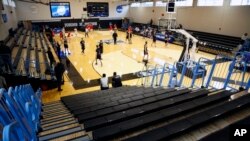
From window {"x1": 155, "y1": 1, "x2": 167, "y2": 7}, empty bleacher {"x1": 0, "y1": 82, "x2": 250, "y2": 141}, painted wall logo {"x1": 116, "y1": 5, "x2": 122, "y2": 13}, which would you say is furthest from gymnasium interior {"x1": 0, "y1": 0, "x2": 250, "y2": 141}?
painted wall logo {"x1": 116, "y1": 5, "x2": 122, "y2": 13}

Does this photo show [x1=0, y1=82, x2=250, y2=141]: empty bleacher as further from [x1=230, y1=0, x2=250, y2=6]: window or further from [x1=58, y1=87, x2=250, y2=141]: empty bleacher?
[x1=230, y1=0, x2=250, y2=6]: window

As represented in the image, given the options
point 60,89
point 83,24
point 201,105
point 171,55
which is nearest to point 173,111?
point 201,105

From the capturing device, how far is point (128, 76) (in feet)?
34.1

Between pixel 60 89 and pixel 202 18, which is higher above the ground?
pixel 202 18

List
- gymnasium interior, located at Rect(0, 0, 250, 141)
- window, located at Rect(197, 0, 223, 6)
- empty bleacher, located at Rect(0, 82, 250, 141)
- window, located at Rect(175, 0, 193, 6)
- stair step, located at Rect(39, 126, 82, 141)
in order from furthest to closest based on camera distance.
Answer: window, located at Rect(175, 0, 193, 6), window, located at Rect(197, 0, 223, 6), stair step, located at Rect(39, 126, 82, 141), gymnasium interior, located at Rect(0, 0, 250, 141), empty bleacher, located at Rect(0, 82, 250, 141)

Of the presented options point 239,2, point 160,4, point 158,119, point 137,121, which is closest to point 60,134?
point 137,121

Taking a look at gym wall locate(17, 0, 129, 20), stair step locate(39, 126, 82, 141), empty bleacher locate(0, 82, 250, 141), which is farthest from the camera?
gym wall locate(17, 0, 129, 20)

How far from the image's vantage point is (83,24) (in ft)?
102

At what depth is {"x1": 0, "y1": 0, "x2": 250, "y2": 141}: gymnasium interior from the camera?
2430mm

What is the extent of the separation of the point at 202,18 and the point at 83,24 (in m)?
19.1

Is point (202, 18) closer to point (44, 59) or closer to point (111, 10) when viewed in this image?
point (44, 59)

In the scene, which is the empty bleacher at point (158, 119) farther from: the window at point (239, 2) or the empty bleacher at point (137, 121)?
the window at point (239, 2)

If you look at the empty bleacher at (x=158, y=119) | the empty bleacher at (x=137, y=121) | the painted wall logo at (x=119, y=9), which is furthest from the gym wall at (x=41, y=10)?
the empty bleacher at (x=158, y=119)

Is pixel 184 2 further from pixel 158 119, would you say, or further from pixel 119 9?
pixel 158 119
